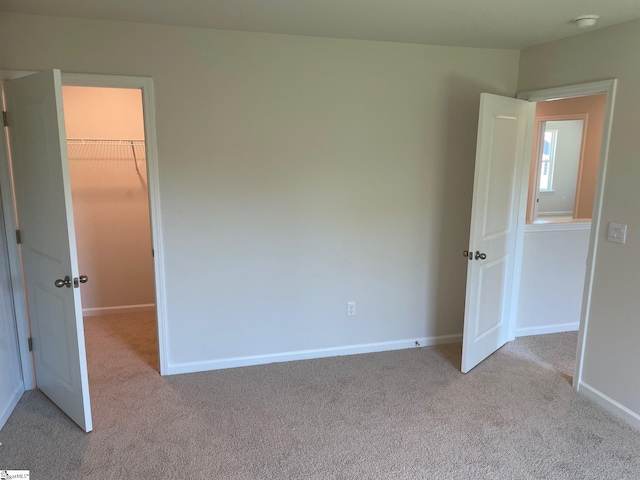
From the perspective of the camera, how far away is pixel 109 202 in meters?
4.28

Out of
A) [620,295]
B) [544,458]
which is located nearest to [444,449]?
[544,458]

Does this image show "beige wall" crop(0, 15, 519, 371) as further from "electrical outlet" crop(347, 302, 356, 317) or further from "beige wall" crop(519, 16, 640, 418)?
"beige wall" crop(519, 16, 640, 418)

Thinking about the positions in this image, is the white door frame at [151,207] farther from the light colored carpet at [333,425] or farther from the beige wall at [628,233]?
the beige wall at [628,233]

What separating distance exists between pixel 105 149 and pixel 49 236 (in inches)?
79.4

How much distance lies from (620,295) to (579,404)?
0.76m

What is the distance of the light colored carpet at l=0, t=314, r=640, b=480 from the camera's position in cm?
223

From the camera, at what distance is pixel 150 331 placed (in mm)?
3979

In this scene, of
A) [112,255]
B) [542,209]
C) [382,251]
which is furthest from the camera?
[542,209]

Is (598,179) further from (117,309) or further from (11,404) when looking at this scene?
(117,309)

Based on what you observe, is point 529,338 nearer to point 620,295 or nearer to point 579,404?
point 579,404

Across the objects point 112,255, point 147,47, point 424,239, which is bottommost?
point 112,255

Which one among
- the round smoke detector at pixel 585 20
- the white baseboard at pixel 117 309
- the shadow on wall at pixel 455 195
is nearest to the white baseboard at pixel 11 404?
the white baseboard at pixel 117 309

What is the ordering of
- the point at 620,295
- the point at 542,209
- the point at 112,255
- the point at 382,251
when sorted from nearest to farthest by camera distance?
the point at 620,295 → the point at 382,251 → the point at 112,255 → the point at 542,209

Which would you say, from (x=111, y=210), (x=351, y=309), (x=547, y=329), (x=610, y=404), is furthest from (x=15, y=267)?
(x=547, y=329)
